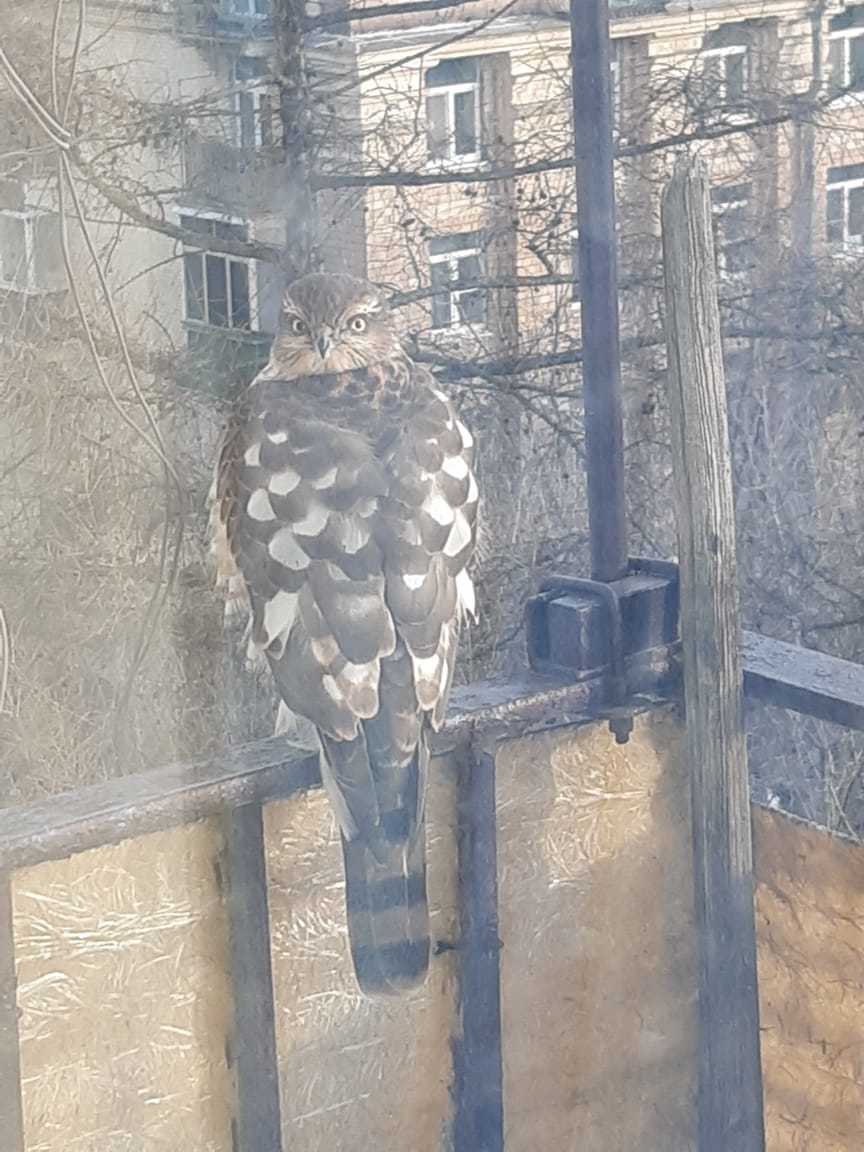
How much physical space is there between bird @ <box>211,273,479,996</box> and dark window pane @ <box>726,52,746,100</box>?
1268 millimetres

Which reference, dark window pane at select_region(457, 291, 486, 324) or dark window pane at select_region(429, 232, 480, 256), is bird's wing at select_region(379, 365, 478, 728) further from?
dark window pane at select_region(457, 291, 486, 324)

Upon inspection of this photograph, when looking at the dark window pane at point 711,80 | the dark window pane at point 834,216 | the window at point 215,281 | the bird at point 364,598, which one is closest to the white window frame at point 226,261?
the window at point 215,281

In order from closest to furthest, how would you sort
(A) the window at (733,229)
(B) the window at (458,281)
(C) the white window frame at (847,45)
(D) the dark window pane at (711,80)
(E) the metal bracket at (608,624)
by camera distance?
(E) the metal bracket at (608,624) < (B) the window at (458,281) < (D) the dark window pane at (711,80) < (A) the window at (733,229) < (C) the white window frame at (847,45)

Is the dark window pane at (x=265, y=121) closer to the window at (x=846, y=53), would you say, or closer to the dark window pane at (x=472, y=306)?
the dark window pane at (x=472, y=306)

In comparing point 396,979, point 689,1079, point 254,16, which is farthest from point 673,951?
point 254,16

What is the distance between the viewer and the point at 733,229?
2.56 metres

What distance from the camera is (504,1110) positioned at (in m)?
1.45

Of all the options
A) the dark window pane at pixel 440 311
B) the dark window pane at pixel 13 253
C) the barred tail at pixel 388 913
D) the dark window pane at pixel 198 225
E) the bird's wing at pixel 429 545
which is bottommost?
the barred tail at pixel 388 913

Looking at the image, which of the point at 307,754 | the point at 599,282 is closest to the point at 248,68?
the point at 599,282

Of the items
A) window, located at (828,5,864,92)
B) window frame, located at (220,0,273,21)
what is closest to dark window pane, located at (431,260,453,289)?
window frame, located at (220,0,273,21)

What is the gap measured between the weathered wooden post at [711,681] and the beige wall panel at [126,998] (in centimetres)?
39

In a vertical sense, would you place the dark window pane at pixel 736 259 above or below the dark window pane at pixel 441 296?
above

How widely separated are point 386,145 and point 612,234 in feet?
2.49

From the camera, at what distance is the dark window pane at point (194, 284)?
1.81 meters
